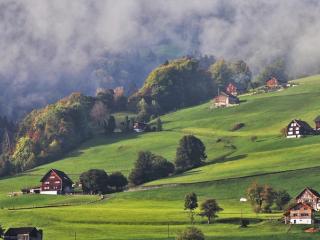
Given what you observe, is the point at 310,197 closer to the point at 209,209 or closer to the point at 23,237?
the point at 209,209

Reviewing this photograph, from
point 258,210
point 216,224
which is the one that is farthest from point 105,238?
point 258,210

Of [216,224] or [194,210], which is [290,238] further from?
[194,210]

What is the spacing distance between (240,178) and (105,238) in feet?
176

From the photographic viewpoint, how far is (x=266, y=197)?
6575 inches

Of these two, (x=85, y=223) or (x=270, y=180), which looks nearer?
(x=85, y=223)

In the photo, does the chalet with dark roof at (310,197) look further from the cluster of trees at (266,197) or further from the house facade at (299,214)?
the house facade at (299,214)

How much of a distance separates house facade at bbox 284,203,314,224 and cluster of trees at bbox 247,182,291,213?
518 inches

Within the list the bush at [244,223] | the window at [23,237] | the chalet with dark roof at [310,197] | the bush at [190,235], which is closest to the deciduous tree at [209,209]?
the bush at [244,223]

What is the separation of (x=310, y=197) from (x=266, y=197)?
25.5 feet

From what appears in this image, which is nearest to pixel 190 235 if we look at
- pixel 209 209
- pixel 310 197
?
pixel 209 209

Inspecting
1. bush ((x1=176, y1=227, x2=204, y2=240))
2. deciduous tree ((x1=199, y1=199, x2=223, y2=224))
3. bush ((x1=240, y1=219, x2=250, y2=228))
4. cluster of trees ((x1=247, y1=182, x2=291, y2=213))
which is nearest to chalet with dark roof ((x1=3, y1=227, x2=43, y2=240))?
deciduous tree ((x1=199, y1=199, x2=223, y2=224))

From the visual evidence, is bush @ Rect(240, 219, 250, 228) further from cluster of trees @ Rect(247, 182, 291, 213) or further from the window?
the window

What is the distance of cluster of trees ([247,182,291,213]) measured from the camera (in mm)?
166875

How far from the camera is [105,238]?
14638cm
